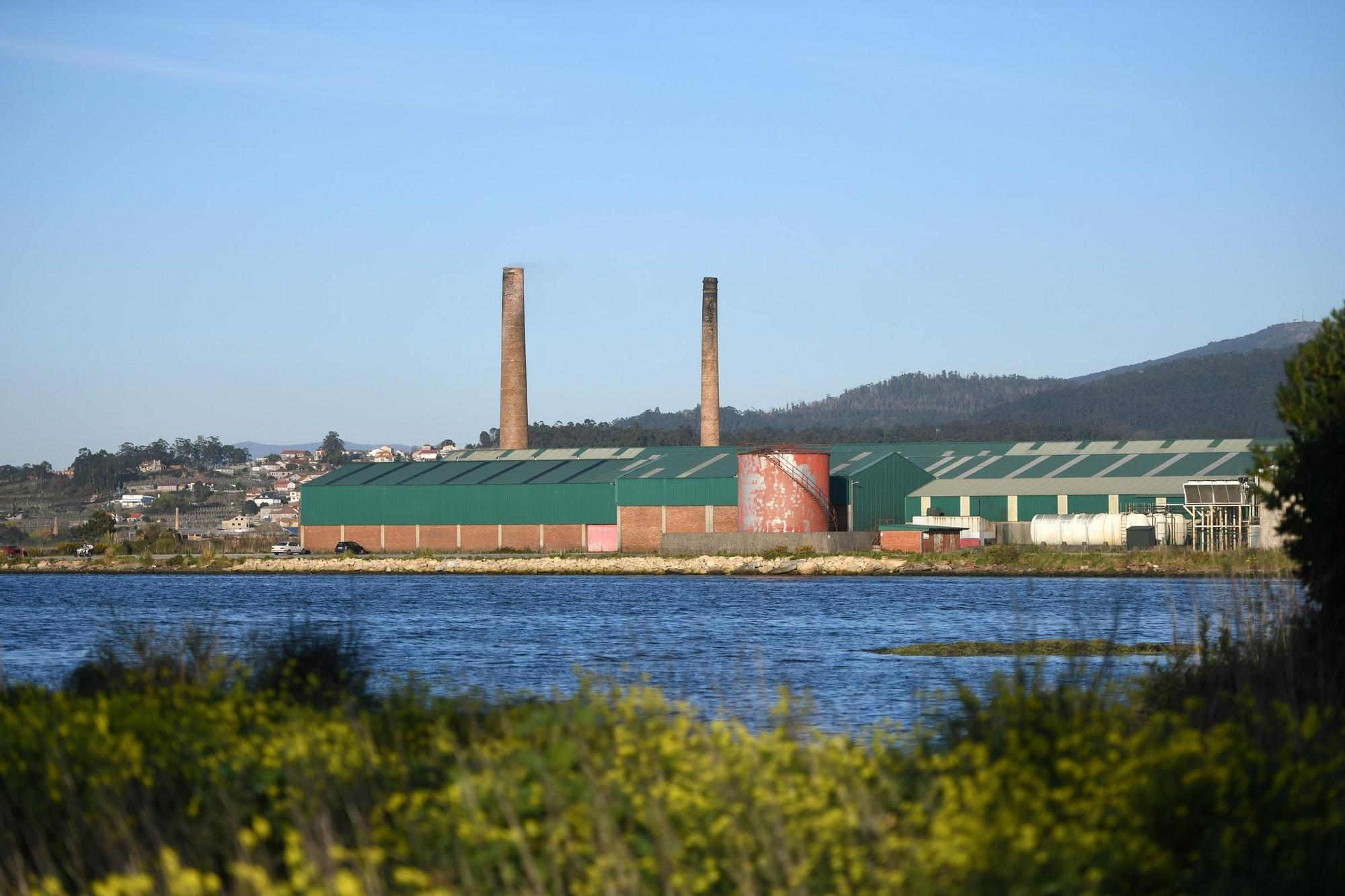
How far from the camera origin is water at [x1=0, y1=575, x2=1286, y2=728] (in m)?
22.6

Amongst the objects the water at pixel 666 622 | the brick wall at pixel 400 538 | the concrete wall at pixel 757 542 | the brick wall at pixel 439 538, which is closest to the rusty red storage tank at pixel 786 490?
the concrete wall at pixel 757 542

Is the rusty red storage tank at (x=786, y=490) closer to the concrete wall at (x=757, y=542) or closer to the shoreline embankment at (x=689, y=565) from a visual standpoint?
the concrete wall at (x=757, y=542)

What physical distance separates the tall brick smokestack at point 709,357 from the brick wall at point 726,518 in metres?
17.3

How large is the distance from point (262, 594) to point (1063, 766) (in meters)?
53.3

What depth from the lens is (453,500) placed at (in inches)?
3332

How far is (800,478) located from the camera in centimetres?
7319

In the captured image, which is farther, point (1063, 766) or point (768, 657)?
point (768, 657)

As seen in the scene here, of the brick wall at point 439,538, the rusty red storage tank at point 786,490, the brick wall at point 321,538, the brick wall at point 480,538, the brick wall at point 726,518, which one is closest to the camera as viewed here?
the rusty red storage tank at point 786,490

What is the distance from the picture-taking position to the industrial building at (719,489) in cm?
7375

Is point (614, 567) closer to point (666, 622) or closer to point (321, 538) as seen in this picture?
point (321, 538)

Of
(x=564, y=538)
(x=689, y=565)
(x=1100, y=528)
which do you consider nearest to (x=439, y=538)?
(x=564, y=538)

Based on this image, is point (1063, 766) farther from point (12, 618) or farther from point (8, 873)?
point (12, 618)

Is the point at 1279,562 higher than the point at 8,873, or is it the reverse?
the point at 1279,562

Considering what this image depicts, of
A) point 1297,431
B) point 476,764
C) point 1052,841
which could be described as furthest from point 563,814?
point 1297,431
